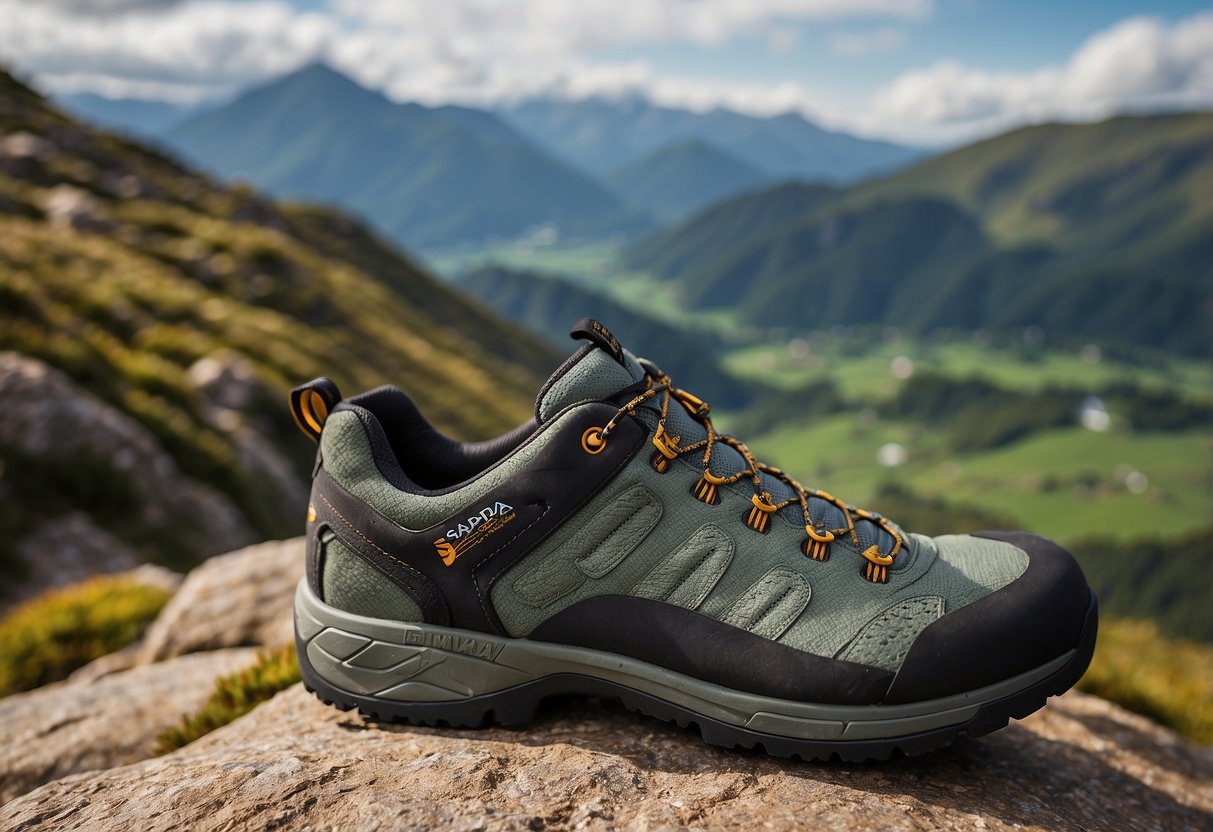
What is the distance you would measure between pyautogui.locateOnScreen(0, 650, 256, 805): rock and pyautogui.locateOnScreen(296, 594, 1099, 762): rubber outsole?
1.39 meters


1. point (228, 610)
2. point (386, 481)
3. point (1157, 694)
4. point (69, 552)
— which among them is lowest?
point (69, 552)

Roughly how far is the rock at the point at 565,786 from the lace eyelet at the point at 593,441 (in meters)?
1.25

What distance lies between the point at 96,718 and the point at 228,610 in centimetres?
142

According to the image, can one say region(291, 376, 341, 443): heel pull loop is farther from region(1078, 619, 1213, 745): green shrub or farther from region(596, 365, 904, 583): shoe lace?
region(1078, 619, 1213, 745): green shrub

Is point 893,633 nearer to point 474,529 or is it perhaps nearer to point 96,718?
point 474,529

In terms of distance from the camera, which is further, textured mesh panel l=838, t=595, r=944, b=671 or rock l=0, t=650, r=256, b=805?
rock l=0, t=650, r=256, b=805

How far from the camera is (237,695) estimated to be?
4332 millimetres

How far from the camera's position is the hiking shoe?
10.5 ft

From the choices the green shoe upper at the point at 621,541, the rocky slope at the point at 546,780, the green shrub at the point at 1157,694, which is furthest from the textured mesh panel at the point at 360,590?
the green shrub at the point at 1157,694

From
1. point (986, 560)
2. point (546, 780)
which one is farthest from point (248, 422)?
point (986, 560)

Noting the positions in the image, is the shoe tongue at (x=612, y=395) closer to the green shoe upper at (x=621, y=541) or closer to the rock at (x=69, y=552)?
the green shoe upper at (x=621, y=541)

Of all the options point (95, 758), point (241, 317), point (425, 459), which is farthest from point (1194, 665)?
point (241, 317)

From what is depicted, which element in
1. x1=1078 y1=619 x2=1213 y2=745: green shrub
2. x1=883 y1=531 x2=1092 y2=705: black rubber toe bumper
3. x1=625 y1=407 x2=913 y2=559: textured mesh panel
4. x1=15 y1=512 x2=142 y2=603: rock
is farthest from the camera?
x1=15 y1=512 x2=142 y2=603: rock

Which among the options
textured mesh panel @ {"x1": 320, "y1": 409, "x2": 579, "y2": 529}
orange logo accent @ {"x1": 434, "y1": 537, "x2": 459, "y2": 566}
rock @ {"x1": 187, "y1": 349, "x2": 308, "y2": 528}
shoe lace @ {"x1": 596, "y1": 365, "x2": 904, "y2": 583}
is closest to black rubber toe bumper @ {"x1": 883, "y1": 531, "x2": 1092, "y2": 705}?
shoe lace @ {"x1": 596, "y1": 365, "x2": 904, "y2": 583}
